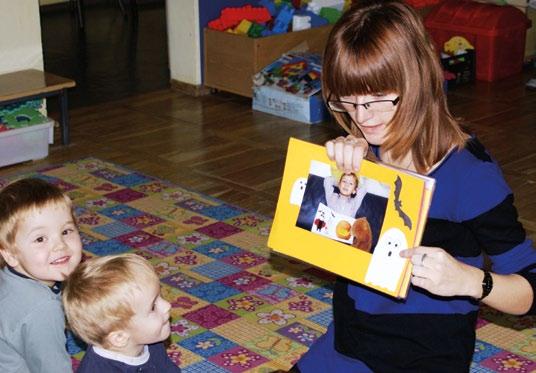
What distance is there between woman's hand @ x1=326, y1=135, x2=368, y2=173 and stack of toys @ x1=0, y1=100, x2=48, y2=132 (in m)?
2.92

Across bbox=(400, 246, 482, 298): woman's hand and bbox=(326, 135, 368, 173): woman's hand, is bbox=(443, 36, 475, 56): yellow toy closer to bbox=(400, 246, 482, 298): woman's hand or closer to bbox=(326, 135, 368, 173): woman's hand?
bbox=(326, 135, 368, 173): woman's hand

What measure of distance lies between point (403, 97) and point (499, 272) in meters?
0.37

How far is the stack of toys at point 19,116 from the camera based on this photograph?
450 centimetres

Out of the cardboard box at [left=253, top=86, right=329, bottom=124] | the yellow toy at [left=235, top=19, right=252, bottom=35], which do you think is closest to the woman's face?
the cardboard box at [left=253, top=86, right=329, bottom=124]

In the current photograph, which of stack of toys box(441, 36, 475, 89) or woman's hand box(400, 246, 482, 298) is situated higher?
woman's hand box(400, 246, 482, 298)

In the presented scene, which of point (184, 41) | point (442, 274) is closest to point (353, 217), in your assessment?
point (442, 274)

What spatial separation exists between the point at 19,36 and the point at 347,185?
3.45 metres

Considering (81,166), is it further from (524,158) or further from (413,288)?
(413,288)

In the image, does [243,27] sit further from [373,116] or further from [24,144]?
[373,116]

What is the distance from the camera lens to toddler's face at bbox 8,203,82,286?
85.7 inches

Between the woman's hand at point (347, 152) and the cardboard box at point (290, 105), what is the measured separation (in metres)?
3.30

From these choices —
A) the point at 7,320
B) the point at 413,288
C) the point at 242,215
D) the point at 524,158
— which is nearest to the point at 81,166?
the point at 242,215

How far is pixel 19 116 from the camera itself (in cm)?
459

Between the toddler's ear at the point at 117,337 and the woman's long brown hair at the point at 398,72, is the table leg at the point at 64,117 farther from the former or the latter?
the woman's long brown hair at the point at 398,72
